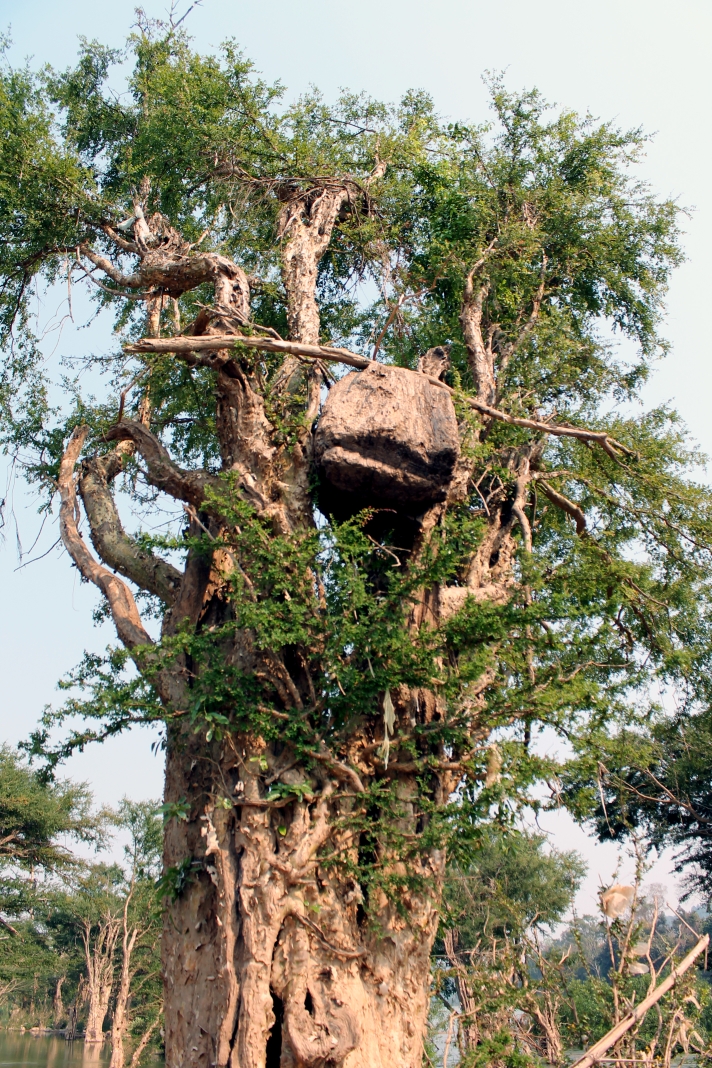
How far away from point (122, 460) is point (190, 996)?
4602mm

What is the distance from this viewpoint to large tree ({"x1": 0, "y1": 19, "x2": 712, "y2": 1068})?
17.6ft

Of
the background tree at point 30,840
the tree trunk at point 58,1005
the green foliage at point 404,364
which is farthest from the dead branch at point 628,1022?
the tree trunk at point 58,1005

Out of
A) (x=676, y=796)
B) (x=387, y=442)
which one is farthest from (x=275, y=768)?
(x=676, y=796)

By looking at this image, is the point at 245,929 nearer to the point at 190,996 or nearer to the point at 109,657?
the point at 190,996

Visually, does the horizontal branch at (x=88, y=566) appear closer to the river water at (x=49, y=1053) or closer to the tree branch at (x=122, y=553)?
Result: the tree branch at (x=122, y=553)

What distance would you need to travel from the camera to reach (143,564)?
7.12 metres

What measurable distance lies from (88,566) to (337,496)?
2.20 m

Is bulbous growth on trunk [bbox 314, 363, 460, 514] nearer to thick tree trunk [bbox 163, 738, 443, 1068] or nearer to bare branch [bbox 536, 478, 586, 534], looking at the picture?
bare branch [bbox 536, 478, 586, 534]

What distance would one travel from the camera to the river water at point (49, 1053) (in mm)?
27219

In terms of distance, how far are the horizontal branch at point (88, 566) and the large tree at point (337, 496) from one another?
0.09ft

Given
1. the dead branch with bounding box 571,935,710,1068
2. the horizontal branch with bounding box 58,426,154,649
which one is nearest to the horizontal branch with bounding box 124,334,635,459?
the horizontal branch with bounding box 58,426,154,649

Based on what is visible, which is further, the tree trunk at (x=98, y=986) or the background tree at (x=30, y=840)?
the tree trunk at (x=98, y=986)

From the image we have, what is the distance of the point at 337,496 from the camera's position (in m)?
6.80

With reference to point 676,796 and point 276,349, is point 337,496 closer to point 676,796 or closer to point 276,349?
point 276,349
